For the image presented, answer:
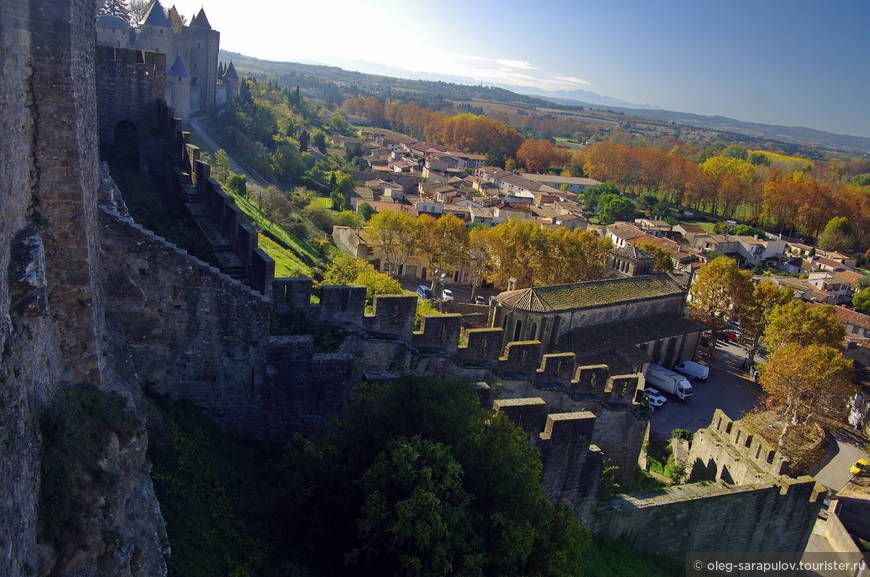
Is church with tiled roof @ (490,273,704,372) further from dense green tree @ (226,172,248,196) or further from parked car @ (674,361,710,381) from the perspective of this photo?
dense green tree @ (226,172,248,196)

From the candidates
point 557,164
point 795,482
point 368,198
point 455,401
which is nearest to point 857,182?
point 557,164

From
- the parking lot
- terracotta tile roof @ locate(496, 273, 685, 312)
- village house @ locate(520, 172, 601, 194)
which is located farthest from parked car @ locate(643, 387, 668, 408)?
village house @ locate(520, 172, 601, 194)

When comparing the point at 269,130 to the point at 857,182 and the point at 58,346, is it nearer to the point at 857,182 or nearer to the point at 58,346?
the point at 58,346

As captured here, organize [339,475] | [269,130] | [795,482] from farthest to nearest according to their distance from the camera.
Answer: [269,130]
[795,482]
[339,475]

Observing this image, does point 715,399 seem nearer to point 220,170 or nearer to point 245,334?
point 245,334

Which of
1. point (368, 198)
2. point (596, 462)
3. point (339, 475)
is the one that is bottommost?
point (368, 198)

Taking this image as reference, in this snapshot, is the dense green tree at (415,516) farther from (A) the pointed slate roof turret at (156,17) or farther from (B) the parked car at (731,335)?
(A) the pointed slate roof turret at (156,17)
